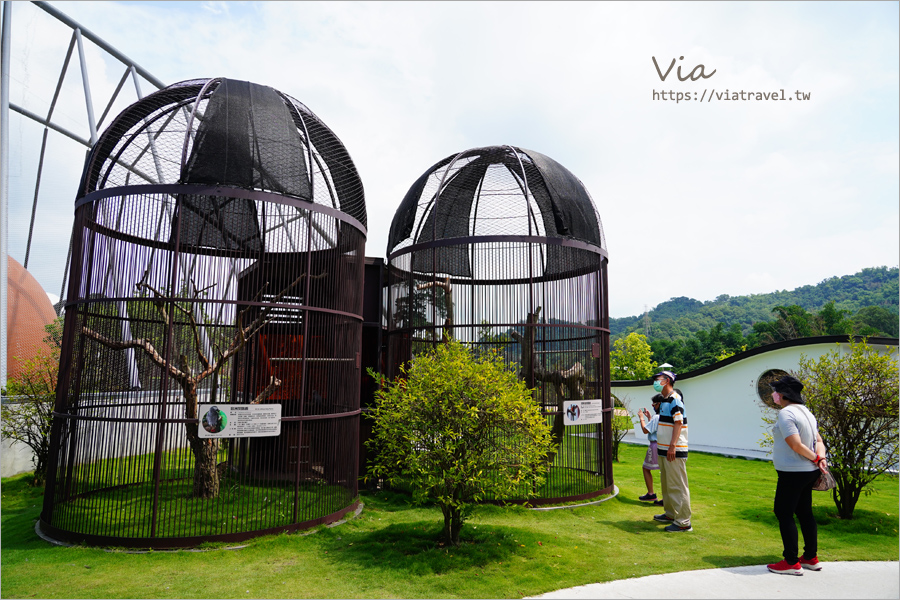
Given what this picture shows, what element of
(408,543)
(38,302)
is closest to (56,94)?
(38,302)

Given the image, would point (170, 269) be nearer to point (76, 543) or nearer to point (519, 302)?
point (76, 543)

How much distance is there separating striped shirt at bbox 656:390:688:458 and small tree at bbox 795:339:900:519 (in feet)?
6.61

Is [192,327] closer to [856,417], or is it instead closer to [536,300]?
[536,300]

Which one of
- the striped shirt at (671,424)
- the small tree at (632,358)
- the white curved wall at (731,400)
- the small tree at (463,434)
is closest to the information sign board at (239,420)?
the small tree at (463,434)

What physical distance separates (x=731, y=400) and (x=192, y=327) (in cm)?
1662

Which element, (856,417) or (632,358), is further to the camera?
(632,358)

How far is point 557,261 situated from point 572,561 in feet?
18.3

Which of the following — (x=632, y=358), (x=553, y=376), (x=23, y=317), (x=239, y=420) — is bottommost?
(x=239, y=420)

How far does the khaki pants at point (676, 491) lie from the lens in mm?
7238

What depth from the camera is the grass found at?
5.15 metres

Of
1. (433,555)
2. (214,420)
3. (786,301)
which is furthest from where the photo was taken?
(786,301)

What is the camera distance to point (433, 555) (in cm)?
589

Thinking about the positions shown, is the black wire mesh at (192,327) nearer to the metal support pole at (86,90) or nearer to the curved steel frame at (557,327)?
the curved steel frame at (557,327)

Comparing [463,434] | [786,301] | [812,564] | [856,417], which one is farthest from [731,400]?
[786,301]
